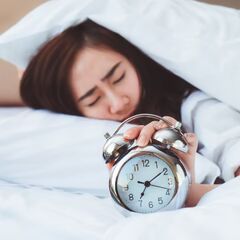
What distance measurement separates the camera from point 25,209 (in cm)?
86

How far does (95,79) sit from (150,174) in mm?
418

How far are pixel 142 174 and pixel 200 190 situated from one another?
0.54 ft

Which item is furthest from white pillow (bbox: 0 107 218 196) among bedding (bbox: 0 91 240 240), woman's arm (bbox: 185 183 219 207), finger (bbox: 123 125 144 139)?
finger (bbox: 123 125 144 139)

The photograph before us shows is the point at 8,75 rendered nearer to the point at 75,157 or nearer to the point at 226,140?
the point at 75,157

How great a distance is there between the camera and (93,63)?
1147mm

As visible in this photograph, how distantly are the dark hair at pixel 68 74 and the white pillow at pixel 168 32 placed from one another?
0.03m

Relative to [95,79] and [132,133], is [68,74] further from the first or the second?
[132,133]

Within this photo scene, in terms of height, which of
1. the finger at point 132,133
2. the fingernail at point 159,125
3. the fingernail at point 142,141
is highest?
the fingernail at point 159,125

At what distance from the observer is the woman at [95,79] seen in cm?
A: 115

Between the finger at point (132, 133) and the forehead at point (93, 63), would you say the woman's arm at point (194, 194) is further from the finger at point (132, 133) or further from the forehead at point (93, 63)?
the forehead at point (93, 63)

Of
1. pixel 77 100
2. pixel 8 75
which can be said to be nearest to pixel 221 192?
pixel 77 100

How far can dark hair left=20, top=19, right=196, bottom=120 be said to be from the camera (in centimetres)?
117

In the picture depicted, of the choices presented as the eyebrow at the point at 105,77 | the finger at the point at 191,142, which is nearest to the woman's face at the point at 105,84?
the eyebrow at the point at 105,77

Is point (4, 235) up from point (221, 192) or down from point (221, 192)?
down
